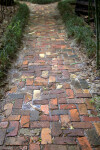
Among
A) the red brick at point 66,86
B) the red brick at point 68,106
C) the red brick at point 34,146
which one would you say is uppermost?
the red brick at point 66,86

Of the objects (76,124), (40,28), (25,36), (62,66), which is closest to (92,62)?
(62,66)

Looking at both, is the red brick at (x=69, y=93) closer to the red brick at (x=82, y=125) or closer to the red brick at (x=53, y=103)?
the red brick at (x=53, y=103)

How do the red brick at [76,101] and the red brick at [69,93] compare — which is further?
the red brick at [69,93]

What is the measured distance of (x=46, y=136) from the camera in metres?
1.85

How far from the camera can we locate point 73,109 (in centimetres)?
222

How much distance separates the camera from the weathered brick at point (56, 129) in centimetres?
188

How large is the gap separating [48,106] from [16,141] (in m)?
0.66

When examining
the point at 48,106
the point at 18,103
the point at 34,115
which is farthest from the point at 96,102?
the point at 18,103

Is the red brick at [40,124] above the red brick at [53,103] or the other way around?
the other way around

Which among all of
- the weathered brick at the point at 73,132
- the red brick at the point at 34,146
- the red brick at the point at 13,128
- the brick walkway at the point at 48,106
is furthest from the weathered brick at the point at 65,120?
the red brick at the point at 13,128

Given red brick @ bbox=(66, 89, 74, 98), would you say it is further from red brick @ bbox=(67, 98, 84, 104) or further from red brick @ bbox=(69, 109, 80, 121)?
red brick @ bbox=(69, 109, 80, 121)

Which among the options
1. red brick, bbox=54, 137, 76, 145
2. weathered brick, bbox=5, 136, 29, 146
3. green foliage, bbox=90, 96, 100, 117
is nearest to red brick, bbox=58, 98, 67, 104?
green foliage, bbox=90, 96, 100, 117

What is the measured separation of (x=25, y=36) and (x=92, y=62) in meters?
2.28

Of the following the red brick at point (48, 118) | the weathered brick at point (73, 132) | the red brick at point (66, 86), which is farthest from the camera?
the red brick at point (66, 86)
